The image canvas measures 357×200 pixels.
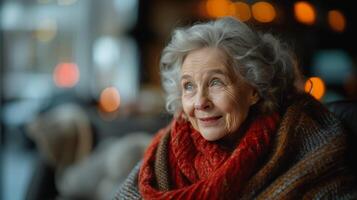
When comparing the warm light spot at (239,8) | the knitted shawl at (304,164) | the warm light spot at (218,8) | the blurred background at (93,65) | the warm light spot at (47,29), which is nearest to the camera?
the knitted shawl at (304,164)

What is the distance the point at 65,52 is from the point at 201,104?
7508 mm

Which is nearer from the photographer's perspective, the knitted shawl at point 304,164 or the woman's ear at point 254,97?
the knitted shawl at point 304,164

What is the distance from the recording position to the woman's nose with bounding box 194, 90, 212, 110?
198 cm

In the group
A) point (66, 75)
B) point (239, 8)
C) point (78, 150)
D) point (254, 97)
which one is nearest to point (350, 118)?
point (254, 97)

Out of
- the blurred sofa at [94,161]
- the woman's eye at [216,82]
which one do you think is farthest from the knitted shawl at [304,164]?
the blurred sofa at [94,161]

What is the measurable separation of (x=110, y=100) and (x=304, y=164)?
17.3 feet

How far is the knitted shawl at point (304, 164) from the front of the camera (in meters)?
1.83

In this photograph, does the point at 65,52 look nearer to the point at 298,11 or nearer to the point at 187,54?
the point at 298,11

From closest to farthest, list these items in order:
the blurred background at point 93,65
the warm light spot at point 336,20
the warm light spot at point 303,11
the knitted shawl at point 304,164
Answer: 1. the knitted shawl at point 304,164
2. the warm light spot at point 303,11
3. the blurred background at point 93,65
4. the warm light spot at point 336,20

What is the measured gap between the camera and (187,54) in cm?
204

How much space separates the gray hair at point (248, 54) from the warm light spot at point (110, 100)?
14.5ft

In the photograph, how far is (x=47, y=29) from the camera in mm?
9234

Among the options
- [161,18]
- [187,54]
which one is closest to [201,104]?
[187,54]

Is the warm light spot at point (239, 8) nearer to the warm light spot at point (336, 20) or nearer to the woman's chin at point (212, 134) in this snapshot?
the warm light spot at point (336, 20)
